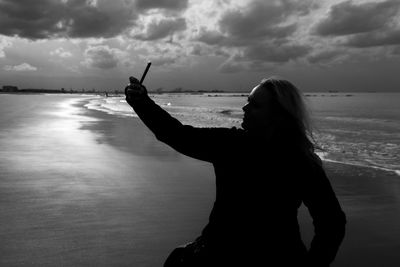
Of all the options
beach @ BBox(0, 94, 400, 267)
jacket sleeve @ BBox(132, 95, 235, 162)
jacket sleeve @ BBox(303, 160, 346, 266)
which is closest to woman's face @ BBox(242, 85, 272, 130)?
jacket sleeve @ BBox(132, 95, 235, 162)

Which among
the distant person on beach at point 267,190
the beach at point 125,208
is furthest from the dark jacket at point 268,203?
the beach at point 125,208

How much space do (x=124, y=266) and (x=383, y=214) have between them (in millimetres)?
3937

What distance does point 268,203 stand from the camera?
1891 mm

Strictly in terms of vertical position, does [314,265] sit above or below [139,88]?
below

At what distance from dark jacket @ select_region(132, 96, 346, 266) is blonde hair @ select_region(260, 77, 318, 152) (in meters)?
0.06

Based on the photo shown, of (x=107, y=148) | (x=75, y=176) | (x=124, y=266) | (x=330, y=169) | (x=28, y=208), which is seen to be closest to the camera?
(x=124, y=266)

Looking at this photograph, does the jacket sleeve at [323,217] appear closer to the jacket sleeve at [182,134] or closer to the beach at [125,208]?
the jacket sleeve at [182,134]

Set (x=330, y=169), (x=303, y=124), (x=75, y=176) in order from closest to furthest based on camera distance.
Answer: (x=303, y=124) → (x=75, y=176) → (x=330, y=169)

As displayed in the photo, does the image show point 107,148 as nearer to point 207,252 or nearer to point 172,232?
point 172,232

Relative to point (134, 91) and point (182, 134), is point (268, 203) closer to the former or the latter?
point (182, 134)

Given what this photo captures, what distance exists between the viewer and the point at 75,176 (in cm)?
840

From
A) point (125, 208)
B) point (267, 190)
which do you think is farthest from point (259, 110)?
point (125, 208)

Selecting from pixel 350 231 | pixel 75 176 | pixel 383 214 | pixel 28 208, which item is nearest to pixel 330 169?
pixel 383 214

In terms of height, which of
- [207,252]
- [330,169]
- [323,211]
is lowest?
[330,169]
